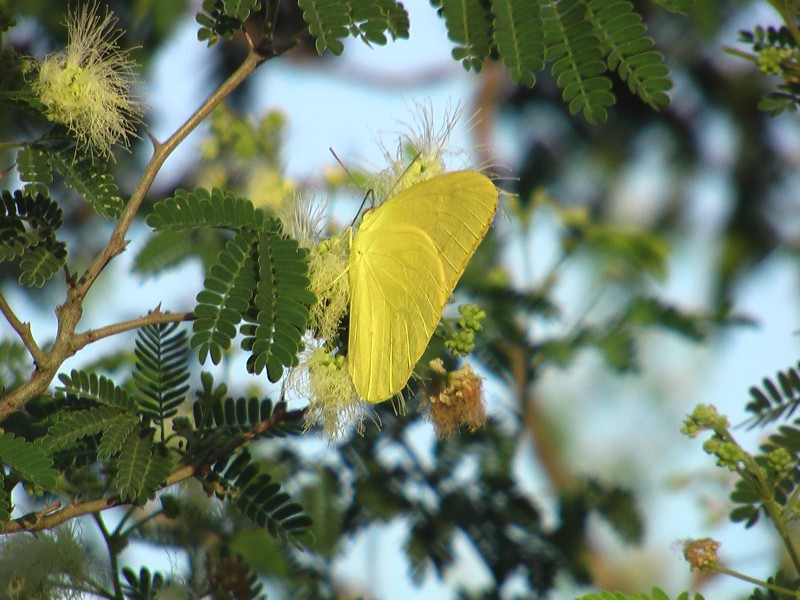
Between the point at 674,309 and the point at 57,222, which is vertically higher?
the point at 674,309

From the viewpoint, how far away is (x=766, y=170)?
7062 millimetres

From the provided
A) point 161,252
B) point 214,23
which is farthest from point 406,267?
point 161,252

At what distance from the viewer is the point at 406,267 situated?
6.46 feet

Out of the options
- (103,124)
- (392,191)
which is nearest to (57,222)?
(103,124)

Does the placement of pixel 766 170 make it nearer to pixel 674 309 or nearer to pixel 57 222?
pixel 674 309

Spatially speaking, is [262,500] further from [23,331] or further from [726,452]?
[726,452]

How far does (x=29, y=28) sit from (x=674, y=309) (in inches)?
111

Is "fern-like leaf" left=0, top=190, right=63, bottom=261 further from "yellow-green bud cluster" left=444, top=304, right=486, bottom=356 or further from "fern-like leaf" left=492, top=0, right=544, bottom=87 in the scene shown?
"fern-like leaf" left=492, top=0, right=544, bottom=87

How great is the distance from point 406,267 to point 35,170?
73 centimetres

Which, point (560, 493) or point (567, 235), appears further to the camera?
point (567, 235)

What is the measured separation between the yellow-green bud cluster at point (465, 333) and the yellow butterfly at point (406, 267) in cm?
5

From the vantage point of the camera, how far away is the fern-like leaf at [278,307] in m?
1.61

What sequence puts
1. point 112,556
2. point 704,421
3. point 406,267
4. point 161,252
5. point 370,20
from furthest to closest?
point 161,252 < point 406,267 < point 112,556 < point 370,20 < point 704,421

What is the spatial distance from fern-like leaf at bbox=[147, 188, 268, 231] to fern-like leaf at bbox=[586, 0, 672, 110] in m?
0.72
